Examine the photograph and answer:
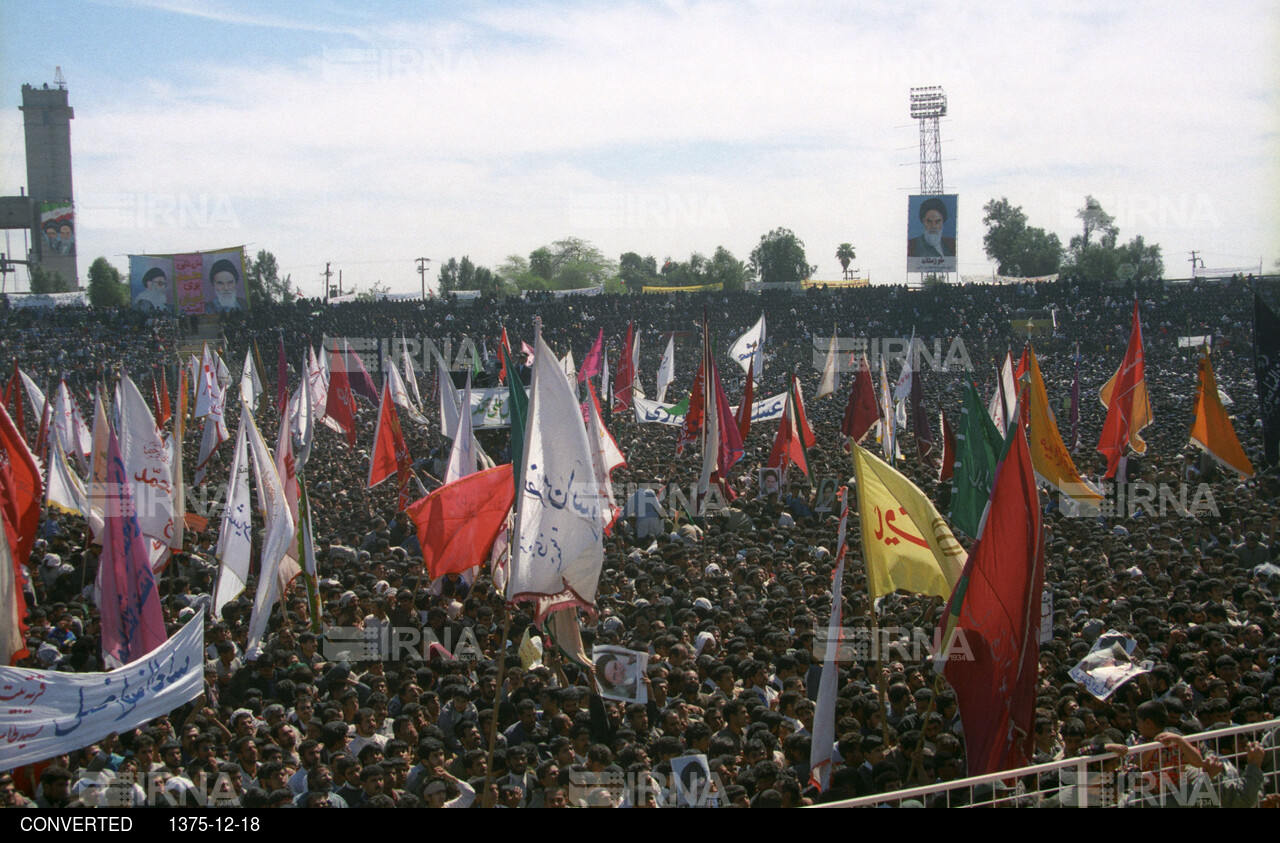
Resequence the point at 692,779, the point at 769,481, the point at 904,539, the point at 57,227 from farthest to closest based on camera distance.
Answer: the point at 57,227 → the point at 769,481 → the point at 904,539 → the point at 692,779

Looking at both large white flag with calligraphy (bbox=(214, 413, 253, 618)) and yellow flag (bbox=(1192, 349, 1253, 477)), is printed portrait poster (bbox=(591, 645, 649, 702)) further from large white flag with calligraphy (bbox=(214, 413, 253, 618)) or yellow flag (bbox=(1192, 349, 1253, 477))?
yellow flag (bbox=(1192, 349, 1253, 477))

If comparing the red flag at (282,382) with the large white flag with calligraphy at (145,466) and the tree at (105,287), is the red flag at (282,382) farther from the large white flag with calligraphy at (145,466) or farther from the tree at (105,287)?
the tree at (105,287)

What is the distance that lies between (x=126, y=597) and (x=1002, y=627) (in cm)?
539

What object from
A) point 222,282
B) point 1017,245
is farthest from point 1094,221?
point 222,282

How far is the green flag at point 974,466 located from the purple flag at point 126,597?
6106 millimetres

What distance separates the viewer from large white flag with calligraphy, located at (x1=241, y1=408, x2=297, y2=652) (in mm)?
7715

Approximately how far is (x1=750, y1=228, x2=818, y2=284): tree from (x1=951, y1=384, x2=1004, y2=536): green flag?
7437 centimetres

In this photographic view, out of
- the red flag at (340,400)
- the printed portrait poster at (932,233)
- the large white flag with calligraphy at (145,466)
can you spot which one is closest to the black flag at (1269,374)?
the large white flag with calligraphy at (145,466)

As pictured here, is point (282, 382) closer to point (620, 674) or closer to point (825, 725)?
point (620, 674)

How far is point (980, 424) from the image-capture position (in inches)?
355

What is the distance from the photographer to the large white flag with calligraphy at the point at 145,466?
9.45 metres

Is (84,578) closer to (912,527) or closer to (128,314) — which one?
(912,527)

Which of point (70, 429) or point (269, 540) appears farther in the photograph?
point (70, 429)

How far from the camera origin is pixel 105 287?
70.8m
